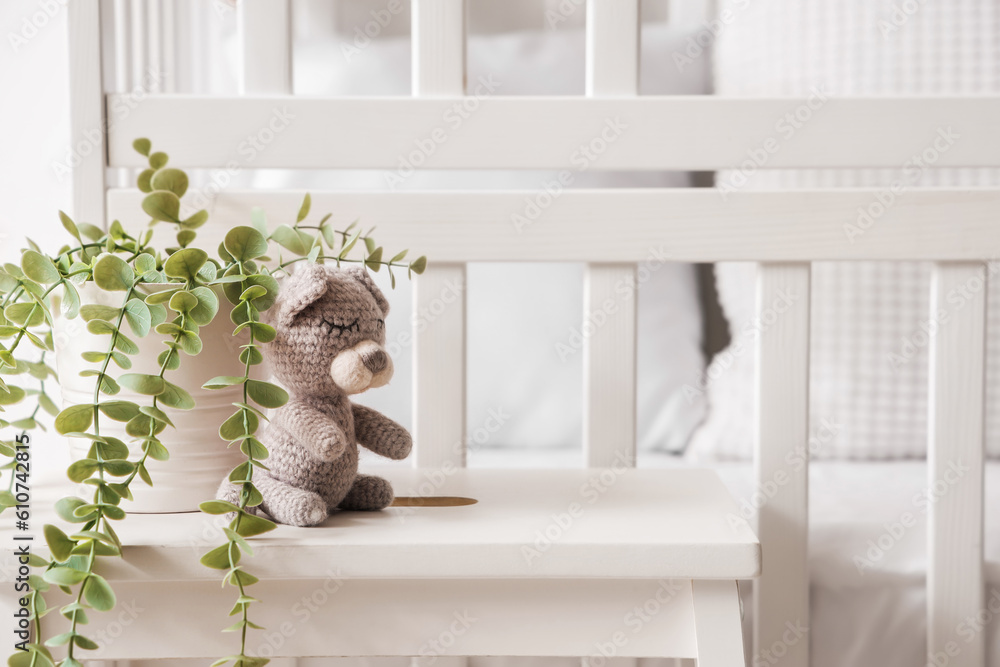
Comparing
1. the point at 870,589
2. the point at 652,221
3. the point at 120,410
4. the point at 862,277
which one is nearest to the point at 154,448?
the point at 120,410

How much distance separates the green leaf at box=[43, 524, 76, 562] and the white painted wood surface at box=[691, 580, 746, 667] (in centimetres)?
39

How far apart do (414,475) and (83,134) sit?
453 millimetres

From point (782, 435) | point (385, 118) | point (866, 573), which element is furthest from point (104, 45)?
point (866, 573)

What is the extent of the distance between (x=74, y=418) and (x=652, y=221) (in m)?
0.51

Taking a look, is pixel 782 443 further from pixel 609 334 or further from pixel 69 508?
pixel 69 508

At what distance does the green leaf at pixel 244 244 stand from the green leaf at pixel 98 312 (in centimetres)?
8

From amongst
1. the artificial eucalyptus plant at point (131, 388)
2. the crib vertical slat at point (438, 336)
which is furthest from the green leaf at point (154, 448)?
the crib vertical slat at point (438, 336)

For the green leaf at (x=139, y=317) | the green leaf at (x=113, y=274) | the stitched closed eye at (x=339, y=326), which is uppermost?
the green leaf at (x=113, y=274)

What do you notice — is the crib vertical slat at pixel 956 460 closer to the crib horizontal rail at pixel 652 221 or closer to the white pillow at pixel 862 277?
the crib horizontal rail at pixel 652 221

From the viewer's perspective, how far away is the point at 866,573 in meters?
0.76

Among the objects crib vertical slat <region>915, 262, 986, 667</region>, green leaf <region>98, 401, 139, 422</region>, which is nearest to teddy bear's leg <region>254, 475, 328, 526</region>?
green leaf <region>98, 401, 139, 422</region>

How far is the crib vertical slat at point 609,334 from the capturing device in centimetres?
76

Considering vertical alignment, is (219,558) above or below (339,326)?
below

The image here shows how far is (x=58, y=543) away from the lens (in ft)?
1.51
